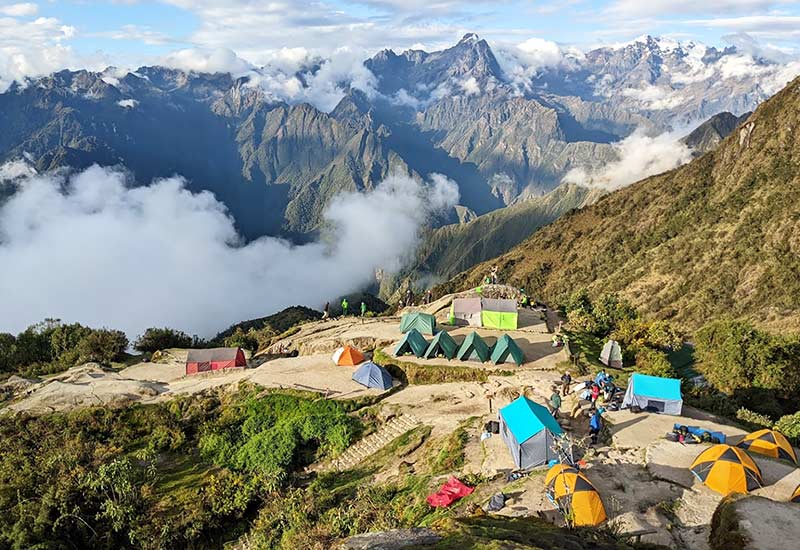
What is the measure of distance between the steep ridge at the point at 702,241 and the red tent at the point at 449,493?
3158 inches

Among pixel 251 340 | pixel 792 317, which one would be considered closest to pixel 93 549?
pixel 251 340

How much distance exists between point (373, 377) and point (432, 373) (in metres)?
4.28

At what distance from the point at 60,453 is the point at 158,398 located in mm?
9726

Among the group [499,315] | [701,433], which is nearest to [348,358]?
[499,315]

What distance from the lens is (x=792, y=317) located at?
81.7 m

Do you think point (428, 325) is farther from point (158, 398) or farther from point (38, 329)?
point (38, 329)

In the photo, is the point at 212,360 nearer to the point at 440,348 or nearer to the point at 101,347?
the point at 101,347

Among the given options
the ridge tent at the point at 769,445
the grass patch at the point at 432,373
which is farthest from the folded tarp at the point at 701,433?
the grass patch at the point at 432,373

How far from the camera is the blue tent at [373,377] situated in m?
35.8

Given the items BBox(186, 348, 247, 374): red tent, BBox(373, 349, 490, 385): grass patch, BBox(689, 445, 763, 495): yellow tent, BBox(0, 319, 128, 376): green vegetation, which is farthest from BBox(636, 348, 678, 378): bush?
BBox(0, 319, 128, 376): green vegetation

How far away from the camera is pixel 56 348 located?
58281 mm

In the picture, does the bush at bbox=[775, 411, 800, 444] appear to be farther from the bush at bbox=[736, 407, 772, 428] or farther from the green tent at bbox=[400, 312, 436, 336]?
the green tent at bbox=[400, 312, 436, 336]

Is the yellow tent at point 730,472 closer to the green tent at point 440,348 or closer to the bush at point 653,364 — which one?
the bush at point 653,364

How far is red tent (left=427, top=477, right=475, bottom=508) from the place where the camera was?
67.2 ft
